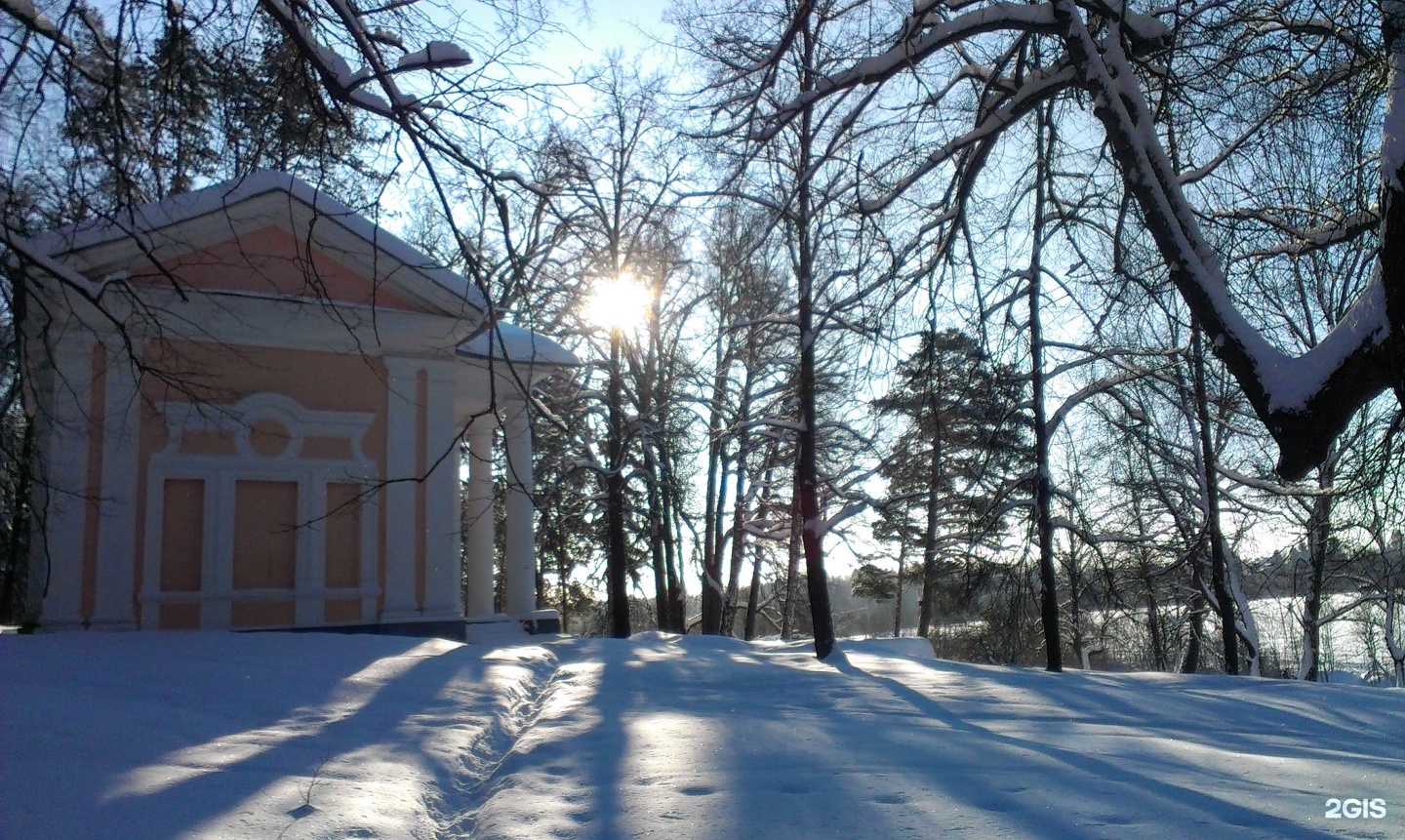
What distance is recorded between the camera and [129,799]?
362 centimetres

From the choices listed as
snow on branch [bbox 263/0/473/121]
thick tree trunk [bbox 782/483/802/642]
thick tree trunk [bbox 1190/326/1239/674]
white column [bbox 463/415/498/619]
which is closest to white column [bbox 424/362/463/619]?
white column [bbox 463/415/498/619]

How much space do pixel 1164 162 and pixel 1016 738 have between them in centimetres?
343

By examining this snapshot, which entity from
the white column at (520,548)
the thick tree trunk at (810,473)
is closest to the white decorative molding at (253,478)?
the white column at (520,548)

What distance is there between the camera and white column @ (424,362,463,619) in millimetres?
12227

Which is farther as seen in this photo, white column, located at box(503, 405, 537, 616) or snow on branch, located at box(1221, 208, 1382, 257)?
white column, located at box(503, 405, 537, 616)

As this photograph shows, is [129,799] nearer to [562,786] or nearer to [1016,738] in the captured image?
[562,786]

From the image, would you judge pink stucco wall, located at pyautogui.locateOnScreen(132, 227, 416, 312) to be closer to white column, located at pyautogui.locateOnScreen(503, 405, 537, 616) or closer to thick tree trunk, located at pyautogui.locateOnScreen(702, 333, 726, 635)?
white column, located at pyautogui.locateOnScreen(503, 405, 537, 616)

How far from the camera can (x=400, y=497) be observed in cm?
1212

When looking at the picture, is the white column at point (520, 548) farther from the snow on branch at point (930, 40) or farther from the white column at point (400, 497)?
the snow on branch at point (930, 40)

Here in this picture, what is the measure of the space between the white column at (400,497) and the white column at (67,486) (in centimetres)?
331

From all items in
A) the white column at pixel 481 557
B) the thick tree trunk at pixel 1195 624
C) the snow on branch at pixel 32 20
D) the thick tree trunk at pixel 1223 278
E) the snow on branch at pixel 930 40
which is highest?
the snow on branch at pixel 930 40

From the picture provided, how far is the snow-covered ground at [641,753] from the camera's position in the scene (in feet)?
11.5

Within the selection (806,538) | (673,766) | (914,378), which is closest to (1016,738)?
(673,766)

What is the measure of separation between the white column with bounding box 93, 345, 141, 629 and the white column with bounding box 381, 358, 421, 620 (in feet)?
9.26
